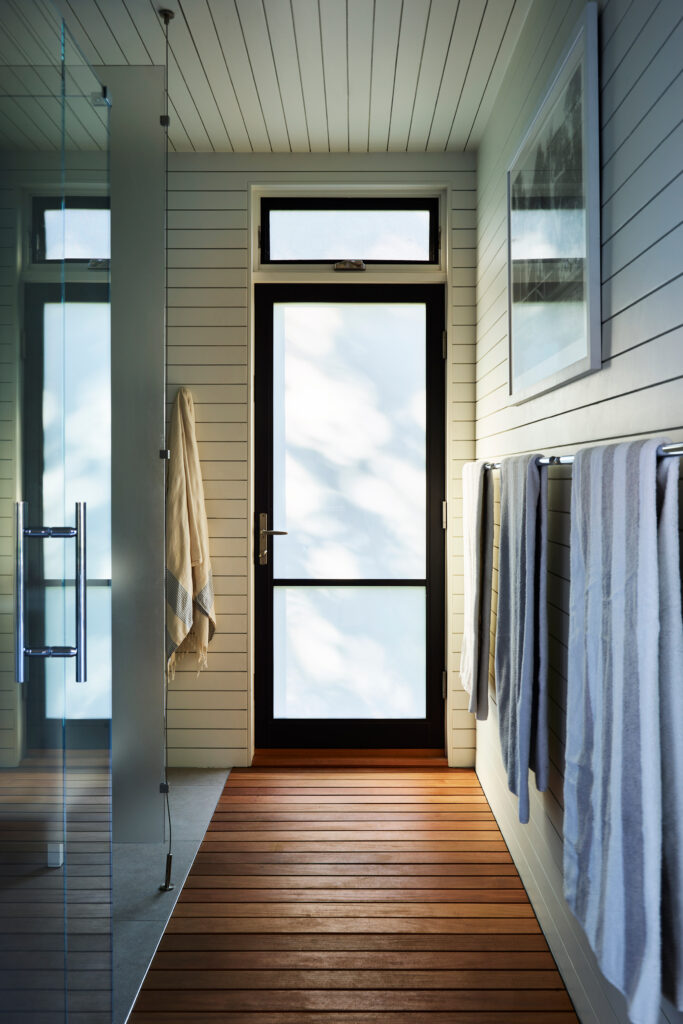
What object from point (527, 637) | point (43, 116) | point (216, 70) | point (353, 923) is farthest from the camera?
point (216, 70)

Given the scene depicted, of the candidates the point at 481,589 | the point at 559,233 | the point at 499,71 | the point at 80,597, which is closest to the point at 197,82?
the point at 499,71

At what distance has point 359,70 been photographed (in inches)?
104

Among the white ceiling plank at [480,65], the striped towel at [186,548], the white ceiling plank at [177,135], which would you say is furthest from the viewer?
the striped towel at [186,548]

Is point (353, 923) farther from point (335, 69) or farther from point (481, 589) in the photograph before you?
point (335, 69)

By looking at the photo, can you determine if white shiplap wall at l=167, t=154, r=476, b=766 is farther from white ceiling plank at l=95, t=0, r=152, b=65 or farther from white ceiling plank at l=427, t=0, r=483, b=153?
white ceiling plank at l=95, t=0, r=152, b=65

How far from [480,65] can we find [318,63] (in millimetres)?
558

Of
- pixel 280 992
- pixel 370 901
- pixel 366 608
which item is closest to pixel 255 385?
pixel 366 608

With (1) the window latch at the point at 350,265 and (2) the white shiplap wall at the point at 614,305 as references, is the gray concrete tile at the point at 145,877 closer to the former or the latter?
(2) the white shiplap wall at the point at 614,305

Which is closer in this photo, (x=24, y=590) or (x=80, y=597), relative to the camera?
(x=24, y=590)

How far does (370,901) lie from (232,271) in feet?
8.32

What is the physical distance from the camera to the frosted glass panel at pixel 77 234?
51.3 inches

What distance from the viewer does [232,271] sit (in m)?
3.37

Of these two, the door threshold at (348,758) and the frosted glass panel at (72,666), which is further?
the door threshold at (348,758)

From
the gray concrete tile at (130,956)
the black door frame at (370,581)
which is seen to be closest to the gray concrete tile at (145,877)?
the gray concrete tile at (130,956)
